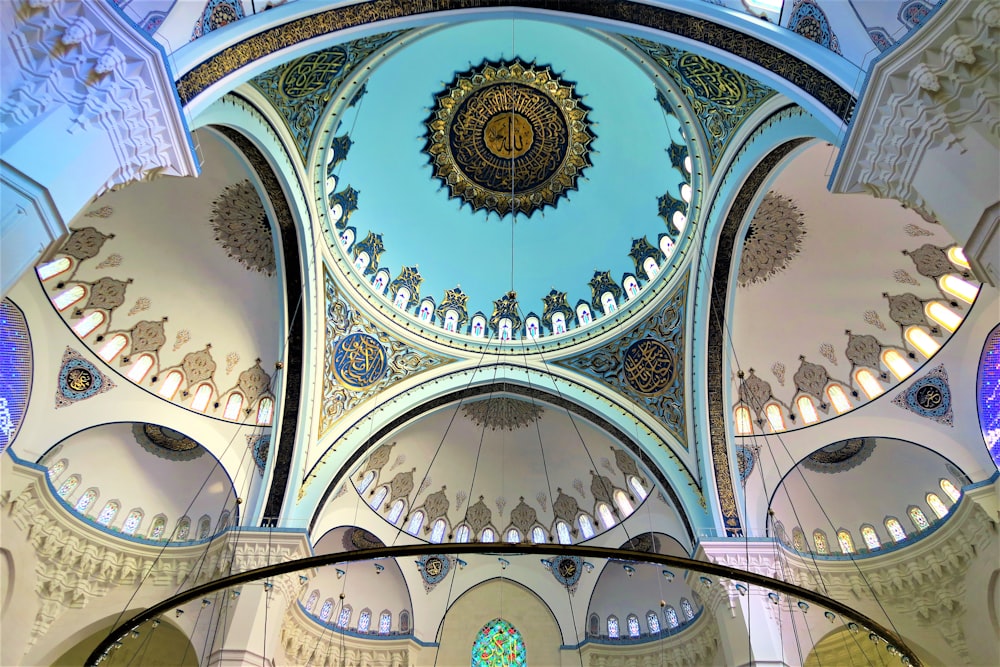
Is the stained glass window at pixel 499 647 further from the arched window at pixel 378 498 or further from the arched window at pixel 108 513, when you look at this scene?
the arched window at pixel 108 513

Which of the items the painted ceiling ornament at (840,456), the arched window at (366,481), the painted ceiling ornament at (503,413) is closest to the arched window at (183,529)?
the arched window at (366,481)

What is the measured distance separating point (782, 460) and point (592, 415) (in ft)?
11.7

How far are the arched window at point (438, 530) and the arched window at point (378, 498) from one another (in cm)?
140

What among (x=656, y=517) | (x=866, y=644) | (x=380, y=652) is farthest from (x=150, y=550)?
(x=866, y=644)

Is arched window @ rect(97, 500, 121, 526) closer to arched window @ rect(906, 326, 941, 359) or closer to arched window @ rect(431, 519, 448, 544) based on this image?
arched window @ rect(431, 519, 448, 544)

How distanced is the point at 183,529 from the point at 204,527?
1.42 feet

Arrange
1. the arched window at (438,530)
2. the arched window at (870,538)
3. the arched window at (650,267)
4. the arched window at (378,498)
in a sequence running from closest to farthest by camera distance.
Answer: the arched window at (870,538), the arched window at (650,267), the arched window at (378,498), the arched window at (438,530)

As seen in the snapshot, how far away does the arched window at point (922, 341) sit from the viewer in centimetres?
995

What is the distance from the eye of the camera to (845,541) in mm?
11297

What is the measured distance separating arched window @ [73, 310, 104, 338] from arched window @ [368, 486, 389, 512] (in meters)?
6.14

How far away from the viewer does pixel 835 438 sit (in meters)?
10.9

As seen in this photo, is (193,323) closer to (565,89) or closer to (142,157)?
(142,157)

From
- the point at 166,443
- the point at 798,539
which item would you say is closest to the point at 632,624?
the point at 798,539

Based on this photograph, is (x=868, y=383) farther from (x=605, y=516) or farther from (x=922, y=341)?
(x=605, y=516)
